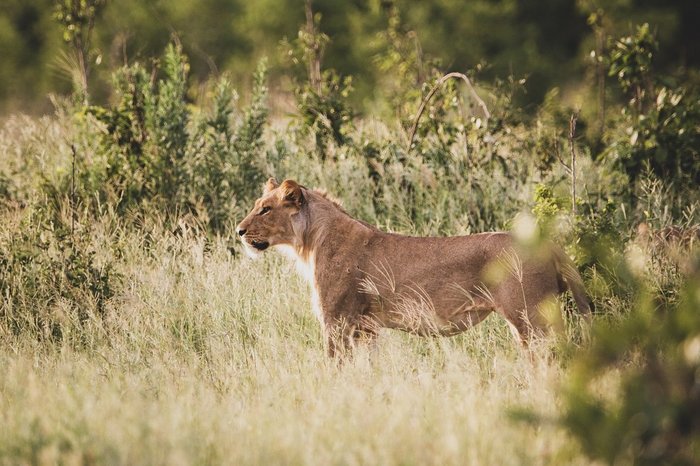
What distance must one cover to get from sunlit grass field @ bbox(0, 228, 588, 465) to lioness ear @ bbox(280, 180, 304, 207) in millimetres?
822

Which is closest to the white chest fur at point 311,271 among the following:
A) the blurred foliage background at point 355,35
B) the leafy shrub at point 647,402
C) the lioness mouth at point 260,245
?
the lioness mouth at point 260,245

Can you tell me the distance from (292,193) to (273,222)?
0.80ft

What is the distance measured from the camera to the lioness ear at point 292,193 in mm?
6102

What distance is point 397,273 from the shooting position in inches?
228

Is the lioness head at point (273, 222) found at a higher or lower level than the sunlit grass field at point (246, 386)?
higher

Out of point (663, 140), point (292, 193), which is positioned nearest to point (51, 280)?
point (292, 193)

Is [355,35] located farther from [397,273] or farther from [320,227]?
[397,273]

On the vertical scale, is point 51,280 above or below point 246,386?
above

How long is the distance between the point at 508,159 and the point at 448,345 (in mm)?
4152

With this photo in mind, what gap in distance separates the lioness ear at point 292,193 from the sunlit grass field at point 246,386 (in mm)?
822

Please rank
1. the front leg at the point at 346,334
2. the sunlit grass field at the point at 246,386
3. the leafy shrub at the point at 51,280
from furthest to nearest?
the leafy shrub at the point at 51,280
the front leg at the point at 346,334
the sunlit grass field at the point at 246,386

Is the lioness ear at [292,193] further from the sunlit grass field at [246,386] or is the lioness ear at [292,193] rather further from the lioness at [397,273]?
the sunlit grass field at [246,386]

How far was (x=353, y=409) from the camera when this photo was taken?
4.27 meters

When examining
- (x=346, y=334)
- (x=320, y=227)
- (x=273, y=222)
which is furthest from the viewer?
(x=273, y=222)
